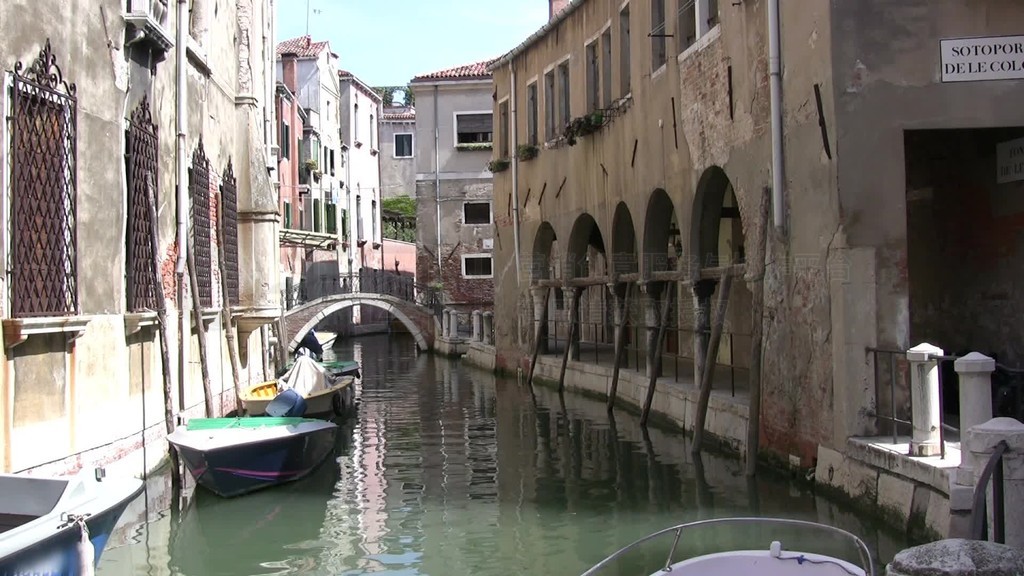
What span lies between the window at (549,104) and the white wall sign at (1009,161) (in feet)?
35.5

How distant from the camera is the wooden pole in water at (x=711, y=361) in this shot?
11.5 m

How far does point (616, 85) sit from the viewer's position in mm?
16453

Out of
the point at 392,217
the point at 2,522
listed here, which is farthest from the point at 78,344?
the point at 392,217

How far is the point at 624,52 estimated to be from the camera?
16266 mm

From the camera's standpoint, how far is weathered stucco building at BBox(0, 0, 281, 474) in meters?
7.96

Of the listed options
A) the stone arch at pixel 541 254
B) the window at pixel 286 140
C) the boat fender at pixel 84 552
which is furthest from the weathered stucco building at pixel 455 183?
the boat fender at pixel 84 552

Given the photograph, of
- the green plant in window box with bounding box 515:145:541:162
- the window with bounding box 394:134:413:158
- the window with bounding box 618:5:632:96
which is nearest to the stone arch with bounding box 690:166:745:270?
the window with bounding box 618:5:632:96

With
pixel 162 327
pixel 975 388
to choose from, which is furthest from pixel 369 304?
pixel 975 388

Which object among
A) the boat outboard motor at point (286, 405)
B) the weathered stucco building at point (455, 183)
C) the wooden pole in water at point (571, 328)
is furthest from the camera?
the weathered stucco building at point (455, 183)

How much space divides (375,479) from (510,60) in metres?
12.9

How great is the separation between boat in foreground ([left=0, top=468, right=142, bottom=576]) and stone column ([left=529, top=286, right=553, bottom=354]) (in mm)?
14433

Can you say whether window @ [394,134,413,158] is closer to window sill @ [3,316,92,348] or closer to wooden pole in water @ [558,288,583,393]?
wooden pole in water @ [558,288,583,393]

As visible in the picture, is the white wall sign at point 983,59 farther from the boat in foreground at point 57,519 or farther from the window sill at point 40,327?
the window sill at point 40,327

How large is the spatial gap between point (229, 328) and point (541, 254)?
26.9ft
